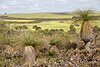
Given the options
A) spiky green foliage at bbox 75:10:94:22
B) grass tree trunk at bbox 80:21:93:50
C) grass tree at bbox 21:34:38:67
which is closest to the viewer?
grass tree at bbox 21:34:38:67

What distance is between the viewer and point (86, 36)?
90.7 ft

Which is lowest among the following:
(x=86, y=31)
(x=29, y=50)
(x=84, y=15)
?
(x=86, y=31)

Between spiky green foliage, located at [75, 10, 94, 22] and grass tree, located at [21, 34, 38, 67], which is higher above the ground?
spiky green foliage, located at [75, 10, 94, 22]

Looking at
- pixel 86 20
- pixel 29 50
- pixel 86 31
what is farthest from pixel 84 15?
pixel 29 50

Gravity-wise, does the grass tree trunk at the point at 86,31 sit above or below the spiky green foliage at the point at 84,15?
below

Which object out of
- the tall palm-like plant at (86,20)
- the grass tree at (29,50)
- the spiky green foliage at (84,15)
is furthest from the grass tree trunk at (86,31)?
the grass tree at (29,50)

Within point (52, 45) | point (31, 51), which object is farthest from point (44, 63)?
point (52, 45)

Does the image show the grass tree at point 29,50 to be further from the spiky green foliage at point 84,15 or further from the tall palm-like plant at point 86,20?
the tall palm-like plant at point 86,20

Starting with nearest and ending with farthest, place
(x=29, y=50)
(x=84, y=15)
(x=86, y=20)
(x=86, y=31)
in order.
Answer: (x=29, y=50)
(x=84, y=15)
(x=86, y=20)
(x=86, y=31)

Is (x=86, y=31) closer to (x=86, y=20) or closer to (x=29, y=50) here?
(x=86, y=20)

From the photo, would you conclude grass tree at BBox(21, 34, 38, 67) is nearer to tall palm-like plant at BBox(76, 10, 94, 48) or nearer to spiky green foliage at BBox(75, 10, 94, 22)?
spiky green foliage at BBox(75, 10, 94, 22)

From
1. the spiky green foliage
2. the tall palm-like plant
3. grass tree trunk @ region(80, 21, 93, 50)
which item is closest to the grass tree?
the spiky green foliage

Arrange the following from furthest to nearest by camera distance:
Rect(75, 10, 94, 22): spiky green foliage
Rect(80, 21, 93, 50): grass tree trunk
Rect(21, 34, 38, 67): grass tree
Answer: Rect(80, 21, 93, 50): grass tree trunk, Rect(75, 10, 94, 22): spiky green foliage, Rect(21, 34, 38, 67): grass tree

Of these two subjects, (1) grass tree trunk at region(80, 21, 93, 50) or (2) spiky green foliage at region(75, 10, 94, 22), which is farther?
(1) grass tree trunk at region(80, 21, 93, 50)
